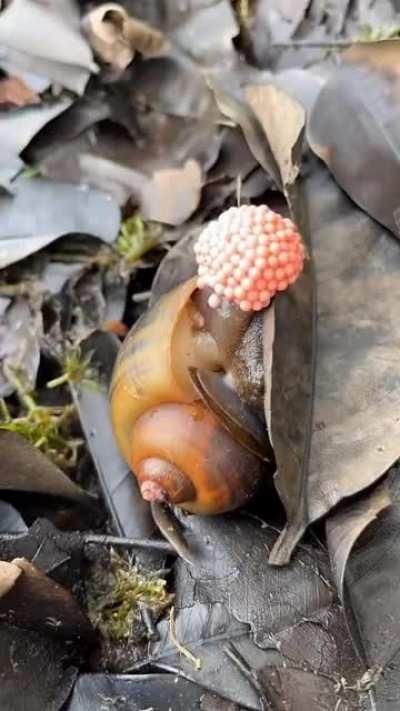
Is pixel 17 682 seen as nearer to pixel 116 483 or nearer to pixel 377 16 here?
pixel 116 483

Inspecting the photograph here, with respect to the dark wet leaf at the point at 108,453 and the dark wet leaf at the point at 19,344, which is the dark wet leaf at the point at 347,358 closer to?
the dark wet leaf at the point at 108,453

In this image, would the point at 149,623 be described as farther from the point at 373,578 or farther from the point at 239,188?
the point at 239,188

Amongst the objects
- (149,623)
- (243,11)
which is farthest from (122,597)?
(243,11)

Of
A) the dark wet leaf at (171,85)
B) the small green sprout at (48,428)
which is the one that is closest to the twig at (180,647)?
the small green sprout at (48,428)

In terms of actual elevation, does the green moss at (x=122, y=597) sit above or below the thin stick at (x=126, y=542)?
below

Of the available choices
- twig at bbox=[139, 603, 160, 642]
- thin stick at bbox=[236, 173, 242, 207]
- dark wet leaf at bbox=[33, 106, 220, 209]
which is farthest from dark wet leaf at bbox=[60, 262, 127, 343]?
twig at bbox=[139, 603, 160, 642]

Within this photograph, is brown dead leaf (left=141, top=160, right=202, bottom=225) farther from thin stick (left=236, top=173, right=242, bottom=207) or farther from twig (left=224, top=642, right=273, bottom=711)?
twig (left=224, top=642, right=273, bottom=711)
